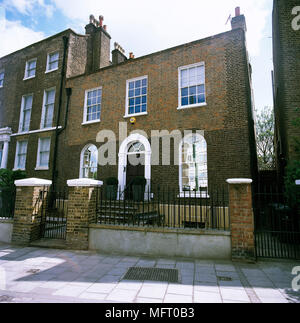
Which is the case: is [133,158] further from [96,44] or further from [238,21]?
[96,44]

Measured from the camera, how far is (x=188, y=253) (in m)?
5.37

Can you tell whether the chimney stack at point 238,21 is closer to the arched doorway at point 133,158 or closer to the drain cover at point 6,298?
the arched doorway at point 133,158

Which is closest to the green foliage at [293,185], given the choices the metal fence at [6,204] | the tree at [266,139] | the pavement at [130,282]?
the pavement at [130,282]

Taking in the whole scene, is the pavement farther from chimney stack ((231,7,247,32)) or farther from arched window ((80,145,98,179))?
chimney stack ((231,7,247,32))

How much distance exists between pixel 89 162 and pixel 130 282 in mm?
8879

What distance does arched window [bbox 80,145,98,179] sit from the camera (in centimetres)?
1166

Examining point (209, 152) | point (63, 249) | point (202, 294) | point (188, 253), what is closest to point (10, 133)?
point (63, 249)

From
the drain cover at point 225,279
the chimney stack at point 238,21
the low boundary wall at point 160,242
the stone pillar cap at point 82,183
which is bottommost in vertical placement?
the drain cover at point 225,279

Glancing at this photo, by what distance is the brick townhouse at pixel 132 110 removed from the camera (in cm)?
892

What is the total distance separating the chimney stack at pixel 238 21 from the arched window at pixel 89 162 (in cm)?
931

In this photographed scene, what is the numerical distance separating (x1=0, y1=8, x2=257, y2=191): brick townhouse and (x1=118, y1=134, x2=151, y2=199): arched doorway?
0.05 meters

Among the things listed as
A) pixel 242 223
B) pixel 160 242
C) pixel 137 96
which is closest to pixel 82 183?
pixel 160 242

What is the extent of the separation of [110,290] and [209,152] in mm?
6817
